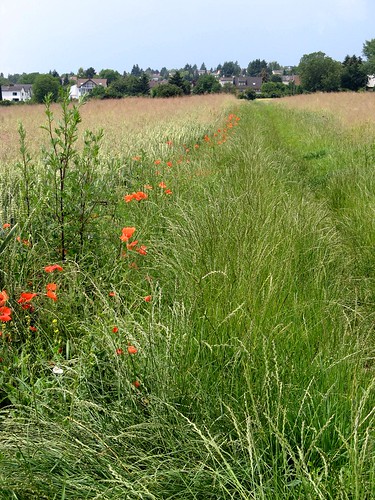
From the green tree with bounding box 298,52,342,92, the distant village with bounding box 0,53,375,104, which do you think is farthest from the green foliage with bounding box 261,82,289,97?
the green tree with bounding box 298,52,342,92

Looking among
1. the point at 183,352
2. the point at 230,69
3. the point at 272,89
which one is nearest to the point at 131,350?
the point at 183,352

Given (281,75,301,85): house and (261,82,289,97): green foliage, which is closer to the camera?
(261,82,289,97): green foliage

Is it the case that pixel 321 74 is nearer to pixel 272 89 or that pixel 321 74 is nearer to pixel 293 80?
pixel 272 89

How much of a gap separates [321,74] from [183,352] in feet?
223

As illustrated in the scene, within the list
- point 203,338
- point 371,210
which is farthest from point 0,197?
point 371,210

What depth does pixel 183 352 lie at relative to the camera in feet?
6.46

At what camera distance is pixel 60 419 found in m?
1.82

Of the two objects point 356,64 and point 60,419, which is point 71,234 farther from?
point 356,64

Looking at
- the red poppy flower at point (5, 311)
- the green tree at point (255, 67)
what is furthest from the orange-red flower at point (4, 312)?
the green tree at point (255, 67)

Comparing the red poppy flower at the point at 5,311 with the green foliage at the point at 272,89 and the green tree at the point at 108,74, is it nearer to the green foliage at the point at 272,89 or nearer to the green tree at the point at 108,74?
the green foliage at the point at 272,89

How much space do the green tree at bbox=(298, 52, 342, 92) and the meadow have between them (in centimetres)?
6237

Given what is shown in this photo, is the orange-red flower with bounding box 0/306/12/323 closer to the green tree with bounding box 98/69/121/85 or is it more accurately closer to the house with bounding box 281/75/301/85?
the house with bounding box 281/75/301/85

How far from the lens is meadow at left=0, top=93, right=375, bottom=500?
1560 mm

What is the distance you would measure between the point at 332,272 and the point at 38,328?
5.78ft
